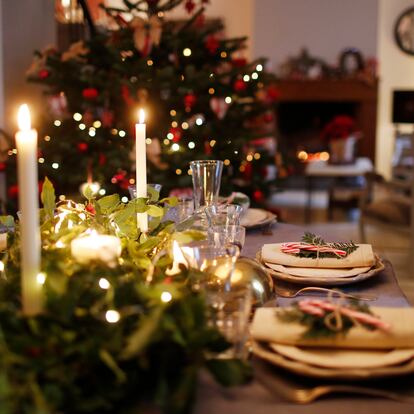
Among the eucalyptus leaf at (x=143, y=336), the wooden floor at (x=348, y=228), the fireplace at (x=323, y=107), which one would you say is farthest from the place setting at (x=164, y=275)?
the fireplace at (x=323, y=107)

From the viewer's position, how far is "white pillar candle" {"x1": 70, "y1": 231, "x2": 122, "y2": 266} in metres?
0.81

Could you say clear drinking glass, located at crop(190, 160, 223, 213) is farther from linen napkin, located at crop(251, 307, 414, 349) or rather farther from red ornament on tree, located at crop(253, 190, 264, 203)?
red ornament on tree, located at crop(253, 190, 264, 203)

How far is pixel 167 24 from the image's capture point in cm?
316

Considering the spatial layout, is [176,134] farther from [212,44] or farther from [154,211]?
[154,211]

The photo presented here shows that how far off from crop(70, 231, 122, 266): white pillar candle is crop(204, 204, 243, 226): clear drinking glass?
0.43m

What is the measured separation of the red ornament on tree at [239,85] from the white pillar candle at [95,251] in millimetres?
2459

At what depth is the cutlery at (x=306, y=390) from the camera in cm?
74

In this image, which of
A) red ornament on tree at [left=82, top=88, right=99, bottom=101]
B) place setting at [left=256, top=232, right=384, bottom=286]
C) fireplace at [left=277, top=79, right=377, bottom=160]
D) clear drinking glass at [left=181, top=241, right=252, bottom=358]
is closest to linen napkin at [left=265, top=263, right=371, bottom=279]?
place setting at [left=256, top=232, right=384, bottom=286]

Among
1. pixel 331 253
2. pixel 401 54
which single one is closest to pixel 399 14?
pixel 401 54

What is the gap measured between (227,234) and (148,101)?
2.13m

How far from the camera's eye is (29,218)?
69cm

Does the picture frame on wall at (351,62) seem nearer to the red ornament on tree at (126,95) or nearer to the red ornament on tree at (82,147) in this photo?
the red ornament on tree at (126,95)

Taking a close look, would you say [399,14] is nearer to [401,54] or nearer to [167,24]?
[401,54]

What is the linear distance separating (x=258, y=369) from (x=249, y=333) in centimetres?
9
